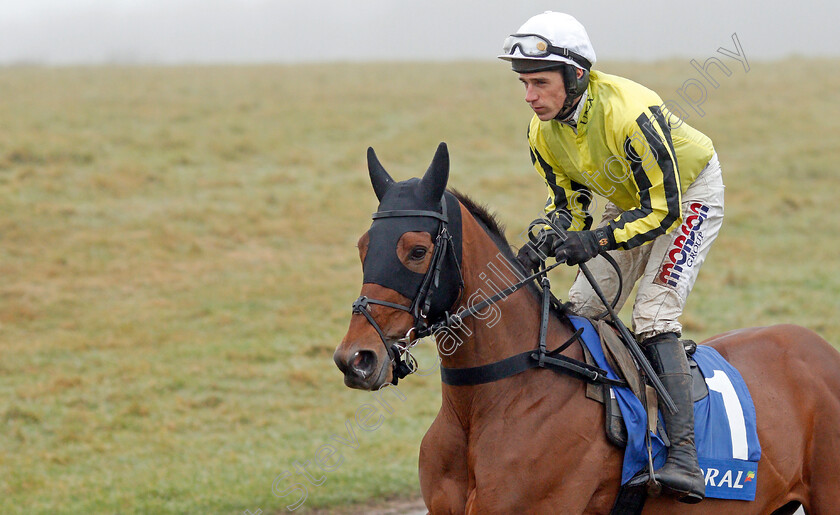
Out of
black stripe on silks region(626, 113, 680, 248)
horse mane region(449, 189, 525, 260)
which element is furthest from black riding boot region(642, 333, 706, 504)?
horse mane region(449, 189, 525, 260)

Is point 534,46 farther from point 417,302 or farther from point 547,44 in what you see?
point 417,302

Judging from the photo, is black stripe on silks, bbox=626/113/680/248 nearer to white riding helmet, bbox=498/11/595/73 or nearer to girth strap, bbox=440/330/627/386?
white riding helmet, bbox=498/11/595/73

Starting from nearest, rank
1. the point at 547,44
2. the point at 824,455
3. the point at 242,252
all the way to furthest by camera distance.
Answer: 1. the point at 547,44
2. the point at 824,455
3. the point at 242,252

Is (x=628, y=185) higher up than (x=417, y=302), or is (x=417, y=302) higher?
(x=628, y=185)

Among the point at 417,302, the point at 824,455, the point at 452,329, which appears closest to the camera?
the point at 417,302

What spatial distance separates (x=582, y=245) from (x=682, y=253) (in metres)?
0.74

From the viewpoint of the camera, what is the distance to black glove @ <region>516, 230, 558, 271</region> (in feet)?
13.5

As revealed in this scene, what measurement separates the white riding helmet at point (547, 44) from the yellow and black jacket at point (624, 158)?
0.25 meters

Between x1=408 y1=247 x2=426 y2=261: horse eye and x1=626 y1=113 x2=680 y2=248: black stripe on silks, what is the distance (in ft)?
3.53

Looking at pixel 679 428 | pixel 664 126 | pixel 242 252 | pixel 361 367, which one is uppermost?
pixel 664 126

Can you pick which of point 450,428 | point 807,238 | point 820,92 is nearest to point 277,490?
point 450,428

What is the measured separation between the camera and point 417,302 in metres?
3.53

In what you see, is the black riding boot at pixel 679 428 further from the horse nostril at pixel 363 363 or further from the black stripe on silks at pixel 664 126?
the horse nostril at pixel 363 363

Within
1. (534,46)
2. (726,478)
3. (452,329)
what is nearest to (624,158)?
(534,46)
